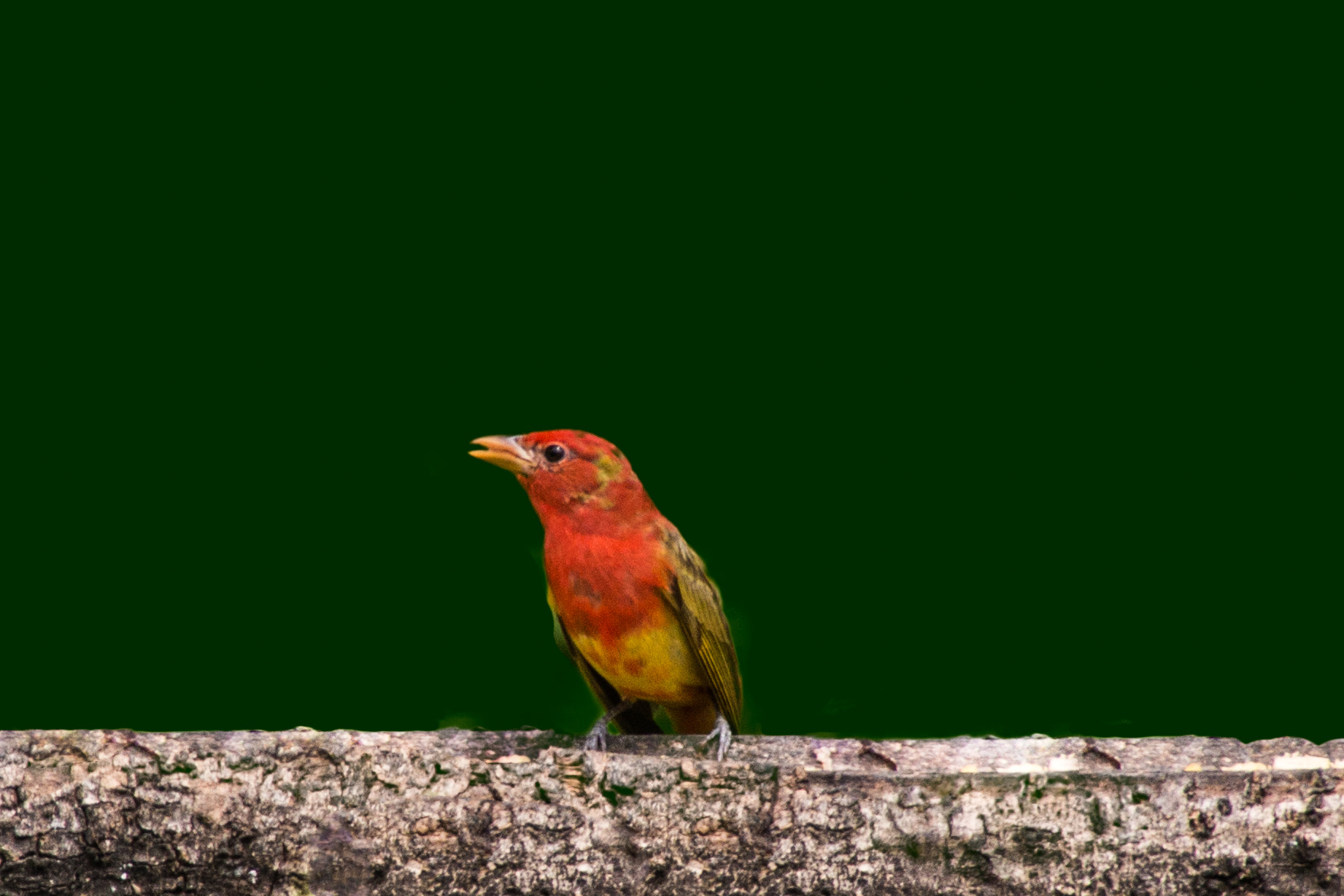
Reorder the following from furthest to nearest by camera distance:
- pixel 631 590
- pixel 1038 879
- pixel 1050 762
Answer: pixel 631 590 → pixel 1050 762 → pixel 1038 879

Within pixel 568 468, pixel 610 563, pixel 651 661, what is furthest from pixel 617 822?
pixel 568 468

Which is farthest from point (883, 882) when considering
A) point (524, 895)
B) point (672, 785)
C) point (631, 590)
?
point (631, 590)

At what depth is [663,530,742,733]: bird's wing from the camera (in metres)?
3.47

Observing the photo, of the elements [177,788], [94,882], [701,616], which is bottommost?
[94,882]

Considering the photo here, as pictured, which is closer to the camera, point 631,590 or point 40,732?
point 40,732

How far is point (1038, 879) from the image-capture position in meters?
2.74

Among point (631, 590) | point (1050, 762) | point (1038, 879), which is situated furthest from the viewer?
point (631, 590)

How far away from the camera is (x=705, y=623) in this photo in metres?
3.49

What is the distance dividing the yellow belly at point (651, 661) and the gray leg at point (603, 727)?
0.14m

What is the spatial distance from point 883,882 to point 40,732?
79.8 inches

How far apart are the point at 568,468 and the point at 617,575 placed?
334mm

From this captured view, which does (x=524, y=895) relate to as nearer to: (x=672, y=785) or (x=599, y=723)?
(x=672, y=785)

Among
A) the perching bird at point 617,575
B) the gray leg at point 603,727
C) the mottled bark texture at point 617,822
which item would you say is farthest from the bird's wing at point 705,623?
the mottled bark texture at point 617,822

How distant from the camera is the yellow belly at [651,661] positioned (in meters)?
3.48
